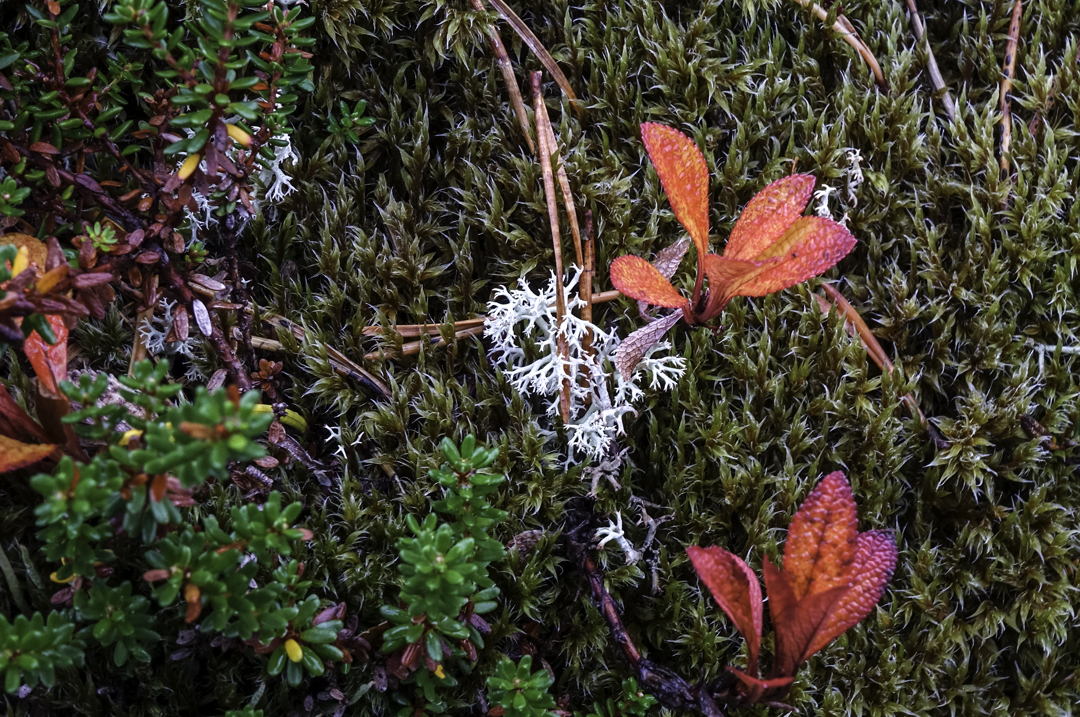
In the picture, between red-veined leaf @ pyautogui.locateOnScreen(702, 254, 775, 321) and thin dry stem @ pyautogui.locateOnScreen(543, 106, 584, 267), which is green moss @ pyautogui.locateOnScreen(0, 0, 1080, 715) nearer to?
thin dry stem @ pyautogui.locateOnScreen(543, 106, 584, 267)

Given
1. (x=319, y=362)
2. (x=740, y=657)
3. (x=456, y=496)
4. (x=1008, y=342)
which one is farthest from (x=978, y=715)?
(x=319, y=362)

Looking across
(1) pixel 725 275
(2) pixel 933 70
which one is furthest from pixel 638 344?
(2) pixel 933 70

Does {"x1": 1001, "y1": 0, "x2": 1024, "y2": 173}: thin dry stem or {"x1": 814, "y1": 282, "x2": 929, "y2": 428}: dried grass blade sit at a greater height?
{"x1": 1001, "y1": 0, "x2": 1024, "y2": 173}: thin dry stem

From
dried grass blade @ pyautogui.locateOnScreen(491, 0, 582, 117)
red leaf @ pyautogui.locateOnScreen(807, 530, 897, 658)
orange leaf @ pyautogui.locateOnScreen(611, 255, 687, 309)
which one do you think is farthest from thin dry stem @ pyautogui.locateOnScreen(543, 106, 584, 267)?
red leaf @ pyautogui.locateOnScreen(807, 530, 897, 658)

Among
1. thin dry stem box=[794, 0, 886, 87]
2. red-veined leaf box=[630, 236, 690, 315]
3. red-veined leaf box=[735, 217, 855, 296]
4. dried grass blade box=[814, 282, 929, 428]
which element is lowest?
dried grass blade box=[814, 282, 929, 428]

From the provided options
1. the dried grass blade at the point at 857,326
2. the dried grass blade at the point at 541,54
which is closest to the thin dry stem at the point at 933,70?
the dried grass blade at the point at 857,326

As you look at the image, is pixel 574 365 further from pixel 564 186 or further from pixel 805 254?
pixel 805 254
